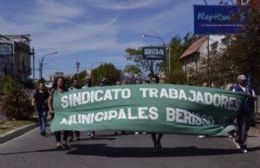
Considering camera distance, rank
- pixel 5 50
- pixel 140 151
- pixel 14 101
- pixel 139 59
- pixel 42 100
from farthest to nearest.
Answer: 1. pixel 139 59
2. pixel 14 101
3. pixel 42 100
4. pixel 5 50
5. pixel 140 151

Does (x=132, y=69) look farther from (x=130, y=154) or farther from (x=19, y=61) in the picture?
(x=130, y=154)

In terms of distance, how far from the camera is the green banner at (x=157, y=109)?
1387cm

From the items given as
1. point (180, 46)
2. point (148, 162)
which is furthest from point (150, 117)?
point (180, 46)

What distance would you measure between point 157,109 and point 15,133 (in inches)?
281

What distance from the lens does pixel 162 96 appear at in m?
14.0

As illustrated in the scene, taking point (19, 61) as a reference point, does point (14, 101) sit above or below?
below

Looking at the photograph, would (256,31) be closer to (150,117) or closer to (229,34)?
(229,34)

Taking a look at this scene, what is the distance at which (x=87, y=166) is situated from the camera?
39.6 feet

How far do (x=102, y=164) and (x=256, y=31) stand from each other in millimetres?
12171

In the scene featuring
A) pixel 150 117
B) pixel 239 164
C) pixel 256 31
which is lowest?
pixel 239 164

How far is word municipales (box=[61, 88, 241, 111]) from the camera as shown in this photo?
13953 millimetres

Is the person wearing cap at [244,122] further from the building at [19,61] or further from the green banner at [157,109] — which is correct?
the building at [19,61]

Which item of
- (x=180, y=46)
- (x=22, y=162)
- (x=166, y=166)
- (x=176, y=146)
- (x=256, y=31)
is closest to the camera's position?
(x=166, y=166)

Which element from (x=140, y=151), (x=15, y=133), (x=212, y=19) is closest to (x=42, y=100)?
(x=15, y=133)
